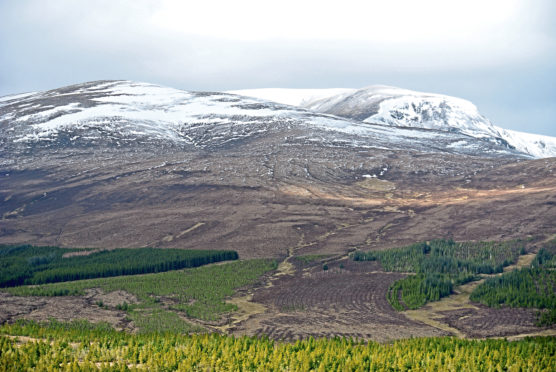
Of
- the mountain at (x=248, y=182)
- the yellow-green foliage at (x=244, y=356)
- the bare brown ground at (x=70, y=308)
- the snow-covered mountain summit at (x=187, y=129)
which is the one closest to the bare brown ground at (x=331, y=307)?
the yellow-green foliage at (x=244, y=356)

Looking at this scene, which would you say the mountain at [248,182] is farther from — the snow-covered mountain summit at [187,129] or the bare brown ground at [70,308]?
the bare brown ground at [70,308]

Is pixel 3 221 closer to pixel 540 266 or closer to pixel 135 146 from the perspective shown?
pixel 135 146

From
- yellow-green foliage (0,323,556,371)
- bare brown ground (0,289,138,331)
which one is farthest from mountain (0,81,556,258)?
yellow-green foliage (0,323,556,371)

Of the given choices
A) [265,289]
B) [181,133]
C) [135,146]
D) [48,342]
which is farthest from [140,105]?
[48,342]

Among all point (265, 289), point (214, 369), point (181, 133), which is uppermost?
point (181, 133)

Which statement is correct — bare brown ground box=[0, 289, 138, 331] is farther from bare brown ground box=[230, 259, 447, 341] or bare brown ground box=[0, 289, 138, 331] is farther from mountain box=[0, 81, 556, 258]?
mountain box=[0, 81, 556, 258]

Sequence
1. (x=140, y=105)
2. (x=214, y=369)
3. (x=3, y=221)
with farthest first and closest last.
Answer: (x=140, y=105)
(x=3, y=221)
(x=214, y=369)

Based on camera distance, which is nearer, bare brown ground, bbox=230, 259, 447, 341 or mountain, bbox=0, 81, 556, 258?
bare brown ground, bbox=230, 259, 447, 341
